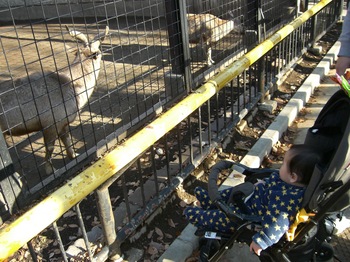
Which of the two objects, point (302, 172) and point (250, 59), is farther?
point (250, 59)

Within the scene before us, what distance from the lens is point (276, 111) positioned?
18.8 ft

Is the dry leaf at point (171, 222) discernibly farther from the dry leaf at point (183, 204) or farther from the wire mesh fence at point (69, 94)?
the wire mesh fence at point (69, 94)

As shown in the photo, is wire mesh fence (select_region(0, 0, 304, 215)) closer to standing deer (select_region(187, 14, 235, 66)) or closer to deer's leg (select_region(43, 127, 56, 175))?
deer's leg (select_region(43, 127, 56, 175))

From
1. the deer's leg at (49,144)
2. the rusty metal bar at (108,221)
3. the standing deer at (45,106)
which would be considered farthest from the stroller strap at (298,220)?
the deer's leg at (49,144)

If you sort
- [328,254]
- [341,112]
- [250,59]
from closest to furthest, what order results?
[341,112], [328,254], [250,59]

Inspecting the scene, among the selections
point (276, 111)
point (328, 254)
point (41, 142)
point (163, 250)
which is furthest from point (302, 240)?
point (41, 142)

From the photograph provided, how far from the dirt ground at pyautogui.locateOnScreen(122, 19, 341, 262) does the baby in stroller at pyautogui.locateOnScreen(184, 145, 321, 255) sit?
0.76 meters

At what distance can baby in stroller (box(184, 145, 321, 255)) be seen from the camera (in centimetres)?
235

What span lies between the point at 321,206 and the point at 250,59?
225cm

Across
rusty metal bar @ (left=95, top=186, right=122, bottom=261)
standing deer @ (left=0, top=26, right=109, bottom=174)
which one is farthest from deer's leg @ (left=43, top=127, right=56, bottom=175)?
rusty metal bar @ (left=95, top=186, right=122, bottom=261)

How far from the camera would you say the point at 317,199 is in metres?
2.23

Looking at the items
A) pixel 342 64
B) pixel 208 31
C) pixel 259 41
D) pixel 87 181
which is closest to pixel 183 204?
pixel 87 181

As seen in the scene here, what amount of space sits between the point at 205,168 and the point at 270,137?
932mm

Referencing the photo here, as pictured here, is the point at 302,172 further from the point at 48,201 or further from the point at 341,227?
the point at 48,201
